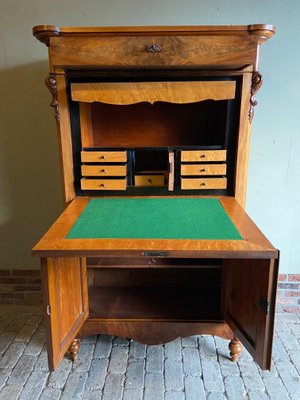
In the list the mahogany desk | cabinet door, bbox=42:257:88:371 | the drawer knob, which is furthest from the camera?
the drawer knob

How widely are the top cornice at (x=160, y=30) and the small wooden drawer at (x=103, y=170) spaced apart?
0.62 metres

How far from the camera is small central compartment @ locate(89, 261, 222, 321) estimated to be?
1.84m

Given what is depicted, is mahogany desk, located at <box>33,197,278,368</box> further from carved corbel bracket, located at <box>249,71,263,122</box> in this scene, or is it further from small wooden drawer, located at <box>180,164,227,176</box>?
carved corbel bracket, located at <box>249,71,263,122</box>

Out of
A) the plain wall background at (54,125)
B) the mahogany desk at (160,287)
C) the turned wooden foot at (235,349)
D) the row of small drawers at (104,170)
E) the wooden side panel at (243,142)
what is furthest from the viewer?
the plain wall background at (54,125)

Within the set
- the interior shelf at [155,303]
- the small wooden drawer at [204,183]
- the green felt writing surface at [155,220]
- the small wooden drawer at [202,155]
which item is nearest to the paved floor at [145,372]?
the interior shelf at [155,303]

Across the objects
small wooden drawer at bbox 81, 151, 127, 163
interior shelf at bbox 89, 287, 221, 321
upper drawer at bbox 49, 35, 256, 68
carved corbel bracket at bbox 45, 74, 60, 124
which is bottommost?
interior shelf at bbox 89, 287, 221, 321

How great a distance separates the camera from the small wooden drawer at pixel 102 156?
1.69 metres

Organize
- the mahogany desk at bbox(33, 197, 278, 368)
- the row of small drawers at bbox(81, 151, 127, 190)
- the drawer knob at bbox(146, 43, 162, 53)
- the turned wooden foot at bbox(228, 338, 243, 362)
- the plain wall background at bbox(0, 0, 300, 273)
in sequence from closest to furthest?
the mahogany desk at bbox(33, 197, 278, 368) < the drawer knob at bbox(146, 43, 162, 53) < the row of small drawers at bbox(81, 151, 127, 190) < the turned wooden foot at bbox(228, 338, 243, 362) < the plain wall background at bbox(0, 0, 300, 273)

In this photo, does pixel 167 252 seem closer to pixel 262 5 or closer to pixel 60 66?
pixel 60 66

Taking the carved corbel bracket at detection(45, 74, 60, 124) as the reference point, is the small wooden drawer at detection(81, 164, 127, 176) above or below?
below

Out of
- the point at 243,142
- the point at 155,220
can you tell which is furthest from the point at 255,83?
the point at 155,220

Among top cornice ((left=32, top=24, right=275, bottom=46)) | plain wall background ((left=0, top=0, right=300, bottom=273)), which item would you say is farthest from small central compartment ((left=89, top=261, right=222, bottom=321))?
top cornice ((left=32, top=24, right=275, bottom=46))

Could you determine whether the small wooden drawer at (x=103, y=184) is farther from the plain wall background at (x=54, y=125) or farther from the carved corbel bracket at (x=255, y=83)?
the carved corbel bracket at (x=255, y=83)

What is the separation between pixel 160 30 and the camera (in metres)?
1.44
